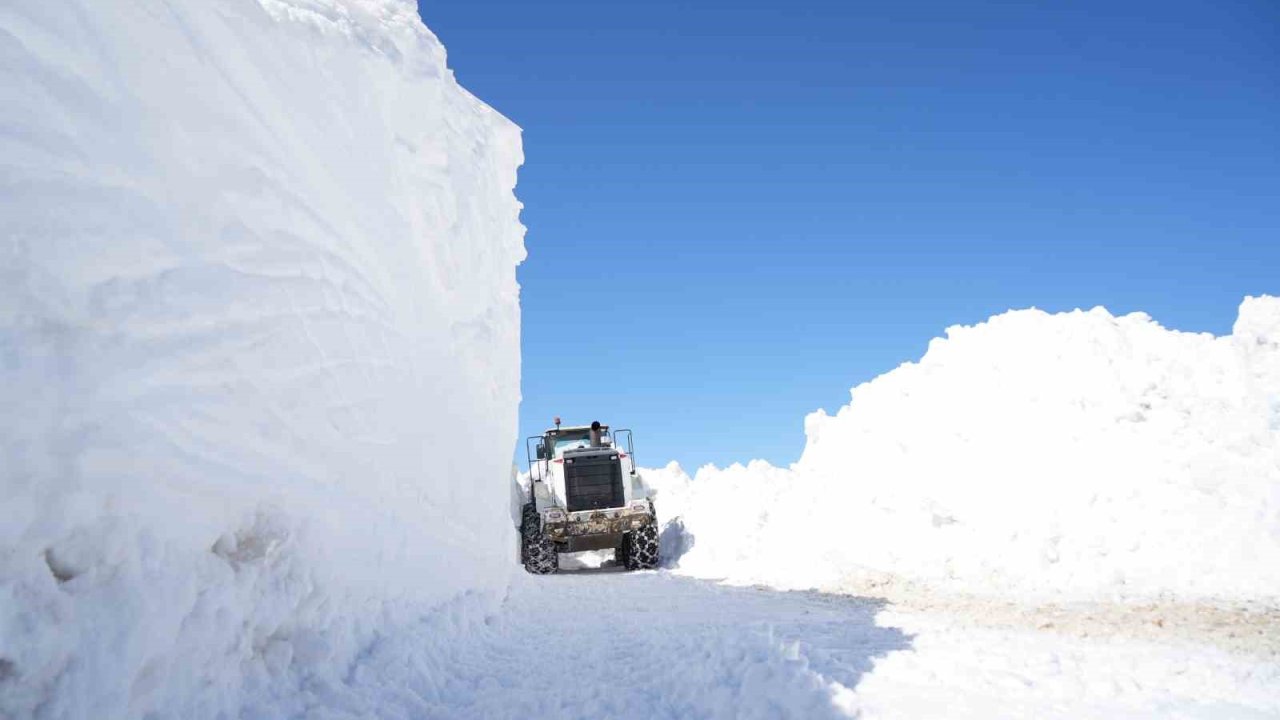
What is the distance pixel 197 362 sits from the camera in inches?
113

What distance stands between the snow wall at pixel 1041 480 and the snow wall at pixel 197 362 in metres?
7.35

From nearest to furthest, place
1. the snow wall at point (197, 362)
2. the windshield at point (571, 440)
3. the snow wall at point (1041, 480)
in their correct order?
the snow wall at point (197, 362), the snow wall at point (1041, 480), the windshield at point (571, 440)

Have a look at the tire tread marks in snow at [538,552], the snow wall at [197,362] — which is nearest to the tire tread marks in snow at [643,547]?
the tire tread marks in snow at [538,552]

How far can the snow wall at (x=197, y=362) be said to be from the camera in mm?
2162

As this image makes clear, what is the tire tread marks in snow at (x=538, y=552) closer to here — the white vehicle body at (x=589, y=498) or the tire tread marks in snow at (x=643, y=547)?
the white vehicle body at (x=589, y=498)

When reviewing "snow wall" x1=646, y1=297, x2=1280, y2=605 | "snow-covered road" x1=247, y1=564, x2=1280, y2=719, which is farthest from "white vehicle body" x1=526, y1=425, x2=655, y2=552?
"snow-covered road" x1=247, y1=564, x2=1280, y2=719

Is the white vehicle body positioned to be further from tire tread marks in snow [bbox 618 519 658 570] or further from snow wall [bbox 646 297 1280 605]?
snow wall [bbox 646 297 1280 605]

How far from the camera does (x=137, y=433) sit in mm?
2508

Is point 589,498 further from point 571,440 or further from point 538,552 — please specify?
point 571,440

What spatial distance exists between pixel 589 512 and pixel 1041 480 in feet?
25.2

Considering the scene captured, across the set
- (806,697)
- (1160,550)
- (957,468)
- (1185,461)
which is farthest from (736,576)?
(806,697)

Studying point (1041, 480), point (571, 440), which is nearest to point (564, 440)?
point (571, 440)

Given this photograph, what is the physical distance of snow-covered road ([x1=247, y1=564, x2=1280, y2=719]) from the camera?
3.34 meters

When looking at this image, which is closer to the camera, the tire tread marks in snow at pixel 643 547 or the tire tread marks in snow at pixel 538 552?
the tire tread marks in snow at pixel 538 552
